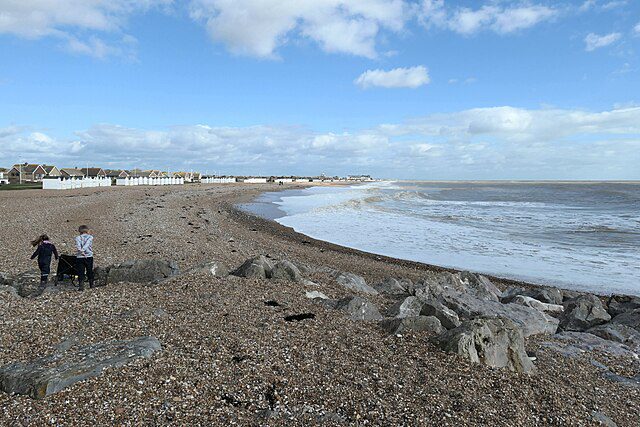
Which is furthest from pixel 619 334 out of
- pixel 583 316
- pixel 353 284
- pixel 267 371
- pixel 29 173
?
pixel 29 173

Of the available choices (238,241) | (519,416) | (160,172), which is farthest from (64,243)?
(160,172)

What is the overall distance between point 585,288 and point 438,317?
25.9 feet

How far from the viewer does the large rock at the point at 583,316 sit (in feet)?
31.3

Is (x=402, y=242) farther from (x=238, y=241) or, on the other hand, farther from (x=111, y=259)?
(x=111, y=259)

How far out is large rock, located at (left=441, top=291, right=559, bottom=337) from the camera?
8578 mm

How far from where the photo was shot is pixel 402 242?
2103 cm

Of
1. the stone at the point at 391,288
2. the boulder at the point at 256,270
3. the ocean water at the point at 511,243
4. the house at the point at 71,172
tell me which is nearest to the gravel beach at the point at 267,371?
the boulder at the point at 256,270

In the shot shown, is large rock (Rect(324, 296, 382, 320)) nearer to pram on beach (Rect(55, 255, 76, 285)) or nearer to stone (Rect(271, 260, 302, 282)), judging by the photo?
stone (Rect(271, 260, 302, 282))

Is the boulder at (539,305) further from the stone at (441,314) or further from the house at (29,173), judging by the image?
the house at (29,173)

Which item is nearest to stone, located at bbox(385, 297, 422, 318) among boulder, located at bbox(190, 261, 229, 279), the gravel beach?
the gravel beach

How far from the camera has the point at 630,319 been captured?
31.3 feet

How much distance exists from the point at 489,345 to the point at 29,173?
114990 millimetres

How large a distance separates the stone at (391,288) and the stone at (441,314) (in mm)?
2639

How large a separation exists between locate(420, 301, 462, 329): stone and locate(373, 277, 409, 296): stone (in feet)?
8.66
